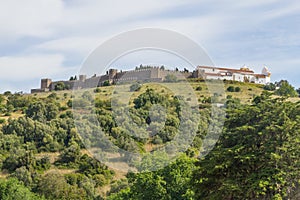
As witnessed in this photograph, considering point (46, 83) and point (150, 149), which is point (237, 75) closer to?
point (46, 83)

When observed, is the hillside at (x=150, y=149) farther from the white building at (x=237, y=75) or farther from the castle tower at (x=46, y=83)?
the castle tower at (x=46, y=83)

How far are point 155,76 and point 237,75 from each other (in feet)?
124

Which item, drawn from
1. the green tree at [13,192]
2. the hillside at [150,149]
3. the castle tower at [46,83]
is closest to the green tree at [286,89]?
the hillside at [150,149]

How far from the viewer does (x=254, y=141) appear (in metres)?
30.6

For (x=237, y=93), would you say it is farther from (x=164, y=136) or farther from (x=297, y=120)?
(x=297, y=120)

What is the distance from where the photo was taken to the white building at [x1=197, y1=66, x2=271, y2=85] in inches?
5826

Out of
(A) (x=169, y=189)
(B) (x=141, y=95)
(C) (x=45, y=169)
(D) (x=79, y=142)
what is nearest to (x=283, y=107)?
(A) (x=169, y=189)

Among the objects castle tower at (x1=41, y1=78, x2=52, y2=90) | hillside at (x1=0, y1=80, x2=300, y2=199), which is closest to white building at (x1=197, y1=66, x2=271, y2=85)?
hillside at (x1=0, y1=80, x2=300, y2=199)

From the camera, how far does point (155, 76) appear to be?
13050 cm

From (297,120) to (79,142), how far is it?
65.0 m

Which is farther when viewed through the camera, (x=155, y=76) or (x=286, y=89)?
(x=286, y=89)

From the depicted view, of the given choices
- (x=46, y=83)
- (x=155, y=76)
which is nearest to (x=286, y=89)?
(x=155, y=76)

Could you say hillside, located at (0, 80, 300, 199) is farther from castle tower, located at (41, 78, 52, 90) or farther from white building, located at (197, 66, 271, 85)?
castle tower, located at (41, 78, 52, 90)

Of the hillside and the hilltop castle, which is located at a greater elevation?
the hilltop castle
